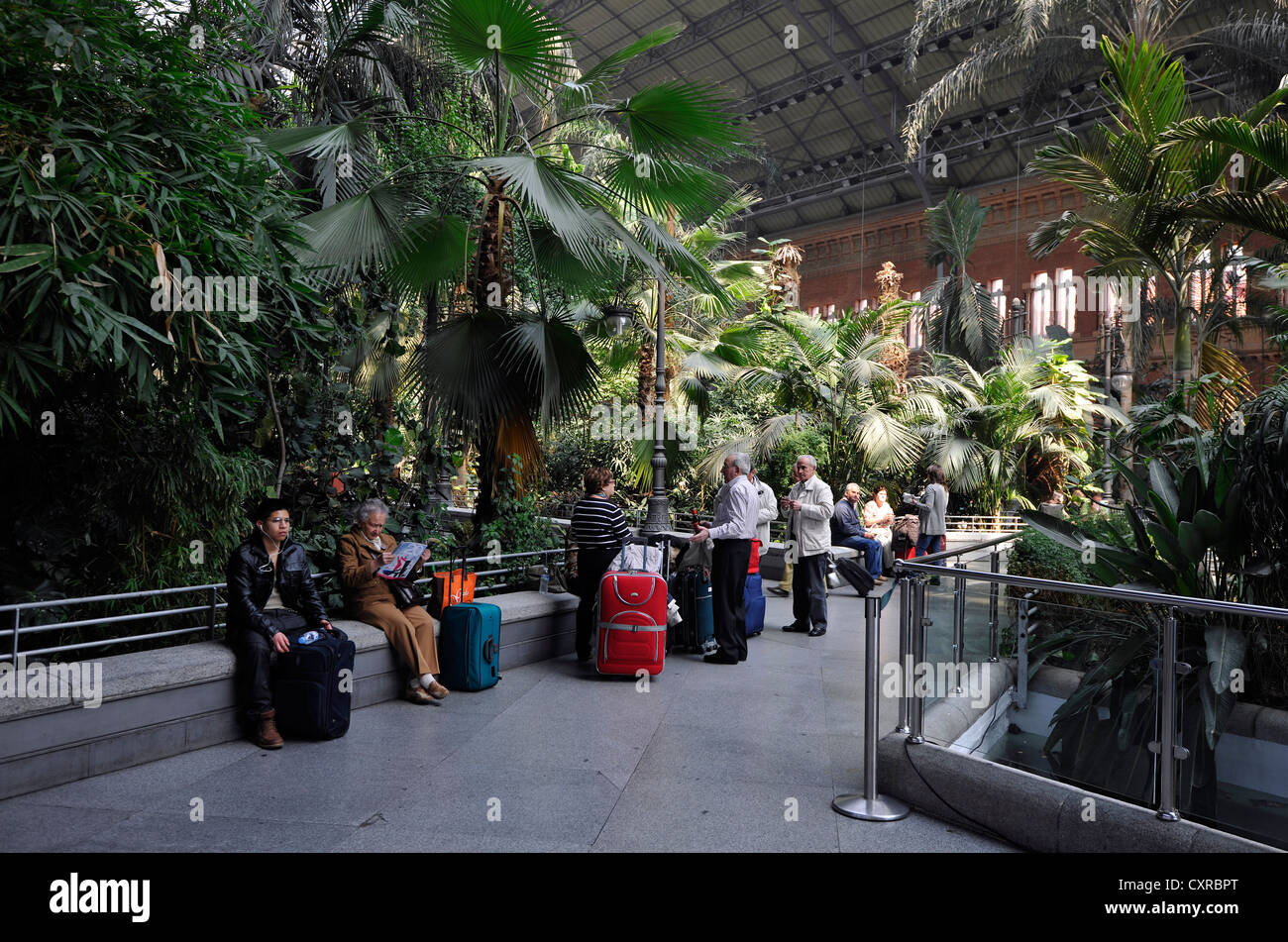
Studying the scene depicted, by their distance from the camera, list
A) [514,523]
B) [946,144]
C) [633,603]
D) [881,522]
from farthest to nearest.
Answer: [946,144] < [881,522] < [514,523] < [633,603]

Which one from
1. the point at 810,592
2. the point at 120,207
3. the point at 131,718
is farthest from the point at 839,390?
the point at 120,207

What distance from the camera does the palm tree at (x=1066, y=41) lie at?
54.2 feet

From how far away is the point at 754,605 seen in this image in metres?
8.41

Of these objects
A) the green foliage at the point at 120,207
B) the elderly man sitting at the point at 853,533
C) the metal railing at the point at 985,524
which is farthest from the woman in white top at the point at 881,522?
the green foliage at the point at 120,207

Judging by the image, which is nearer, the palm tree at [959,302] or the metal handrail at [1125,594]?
the metal handrail at [1125,594]

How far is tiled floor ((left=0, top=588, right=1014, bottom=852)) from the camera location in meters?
3.58

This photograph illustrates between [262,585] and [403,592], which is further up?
[262,585]

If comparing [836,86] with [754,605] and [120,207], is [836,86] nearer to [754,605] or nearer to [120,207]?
[754,605]

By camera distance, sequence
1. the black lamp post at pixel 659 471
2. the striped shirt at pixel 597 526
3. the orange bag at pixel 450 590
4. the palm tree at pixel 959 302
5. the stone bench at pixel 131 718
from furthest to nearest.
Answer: the palm tree at pixel 959 302, the black lamp post at pixel 659 471, the striped shirt at pixel 597 526, the orange bag at pixel 450 590, the stone bench at pixel 131 718

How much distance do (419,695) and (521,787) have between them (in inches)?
67.5

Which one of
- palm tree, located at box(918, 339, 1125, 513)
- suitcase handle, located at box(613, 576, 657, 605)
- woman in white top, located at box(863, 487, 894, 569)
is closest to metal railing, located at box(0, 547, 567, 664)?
suitcase handle, located at box(613, 576, 657, 605)

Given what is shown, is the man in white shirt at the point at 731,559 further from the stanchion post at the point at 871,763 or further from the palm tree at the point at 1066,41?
the palm tree at the point at 1066,41

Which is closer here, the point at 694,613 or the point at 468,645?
the point at 468,645

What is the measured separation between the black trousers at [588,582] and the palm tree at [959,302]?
1814 cm
